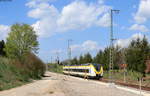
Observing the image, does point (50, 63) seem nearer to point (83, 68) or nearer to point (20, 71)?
point (83, 68)

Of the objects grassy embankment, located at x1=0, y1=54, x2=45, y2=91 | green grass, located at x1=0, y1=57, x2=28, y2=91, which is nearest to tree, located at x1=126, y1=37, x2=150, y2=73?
grassy embankment, located at x1=0, y1=54, x2=45, y2=91

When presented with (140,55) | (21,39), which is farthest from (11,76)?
(21,39)

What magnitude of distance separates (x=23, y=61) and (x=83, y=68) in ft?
53.7

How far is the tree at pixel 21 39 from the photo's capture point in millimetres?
77938

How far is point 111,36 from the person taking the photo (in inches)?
1251

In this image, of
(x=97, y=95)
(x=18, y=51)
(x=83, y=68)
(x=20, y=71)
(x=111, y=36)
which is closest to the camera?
(x=97, y=95)

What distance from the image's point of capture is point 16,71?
37.7 m

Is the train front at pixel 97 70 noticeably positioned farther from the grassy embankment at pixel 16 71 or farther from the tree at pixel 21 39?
the tree at pixel 21 39

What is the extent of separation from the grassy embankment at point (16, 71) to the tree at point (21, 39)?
85.5 ft

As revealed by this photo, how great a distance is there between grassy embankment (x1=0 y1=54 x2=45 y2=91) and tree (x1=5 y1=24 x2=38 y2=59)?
1026 inches

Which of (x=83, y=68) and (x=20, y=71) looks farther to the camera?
(x=83, y=68)

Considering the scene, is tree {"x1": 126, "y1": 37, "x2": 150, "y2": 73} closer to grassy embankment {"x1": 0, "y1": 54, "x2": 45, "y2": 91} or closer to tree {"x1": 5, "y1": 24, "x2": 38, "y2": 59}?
grassy embankment {"x1": 0, "y1": 54, "x2": 45, "y2": 91}

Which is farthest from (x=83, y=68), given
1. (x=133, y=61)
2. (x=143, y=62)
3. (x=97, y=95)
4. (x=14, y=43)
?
(x=97, y=95)

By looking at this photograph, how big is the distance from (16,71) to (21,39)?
42.4 m
